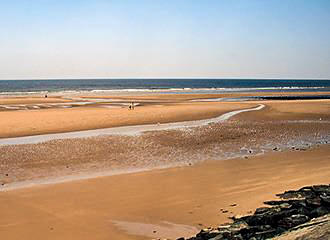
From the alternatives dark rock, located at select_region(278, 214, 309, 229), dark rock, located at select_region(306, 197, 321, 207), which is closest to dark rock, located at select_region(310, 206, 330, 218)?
dark rock, located at select_region(278, 214, 309, 229)

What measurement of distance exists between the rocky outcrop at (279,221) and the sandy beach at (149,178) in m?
0.83

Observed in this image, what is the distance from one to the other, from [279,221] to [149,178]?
6218 mm

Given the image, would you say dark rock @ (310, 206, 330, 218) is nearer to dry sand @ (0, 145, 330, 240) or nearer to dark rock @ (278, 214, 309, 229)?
dark rock @ (278, 214, 309, 229)

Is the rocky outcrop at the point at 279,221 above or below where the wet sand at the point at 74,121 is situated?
below

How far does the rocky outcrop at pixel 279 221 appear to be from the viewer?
6.40 metres

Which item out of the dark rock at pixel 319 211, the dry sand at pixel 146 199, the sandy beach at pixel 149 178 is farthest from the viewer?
the sandy beach at pixel 149 178

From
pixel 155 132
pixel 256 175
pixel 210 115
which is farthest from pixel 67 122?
pixel 256 175

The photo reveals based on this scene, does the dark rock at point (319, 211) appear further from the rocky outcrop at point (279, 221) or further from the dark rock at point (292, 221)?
the dark rock at point (292, 221)

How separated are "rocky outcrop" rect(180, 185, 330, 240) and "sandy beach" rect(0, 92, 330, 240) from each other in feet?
2.73

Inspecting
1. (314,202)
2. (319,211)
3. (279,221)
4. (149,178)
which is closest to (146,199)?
(149,178)

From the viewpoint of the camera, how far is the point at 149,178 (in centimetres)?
1273

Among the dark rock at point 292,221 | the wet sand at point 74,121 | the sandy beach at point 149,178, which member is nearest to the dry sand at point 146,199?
the sandy beach at point 149,178

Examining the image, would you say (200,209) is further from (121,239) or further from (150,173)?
(150,173)

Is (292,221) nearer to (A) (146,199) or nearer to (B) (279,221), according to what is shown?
(B) (279,221)
